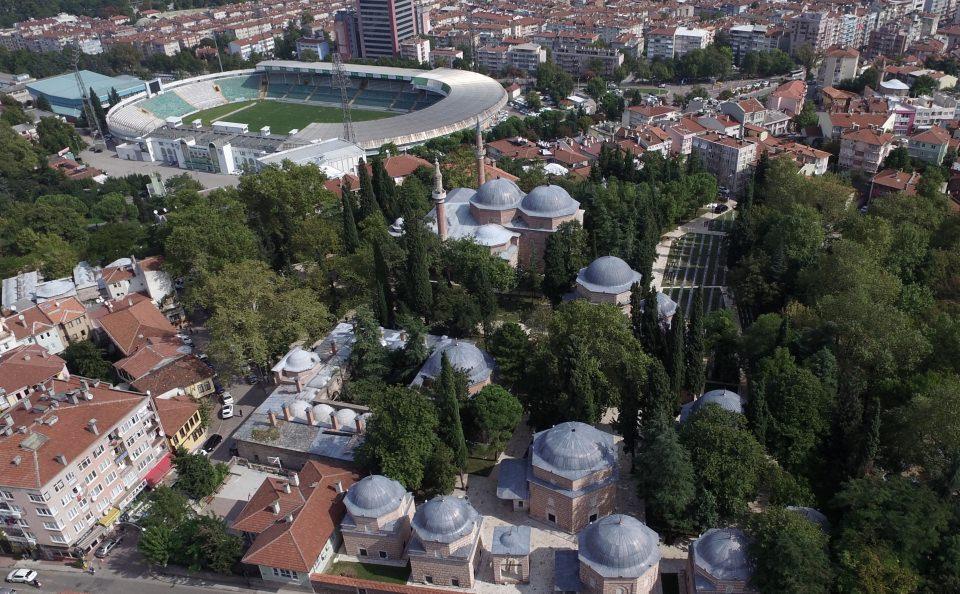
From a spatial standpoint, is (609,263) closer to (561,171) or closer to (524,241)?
(524,241)

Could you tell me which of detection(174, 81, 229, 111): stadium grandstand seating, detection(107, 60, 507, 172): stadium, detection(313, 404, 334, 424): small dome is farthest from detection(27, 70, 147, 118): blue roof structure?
detection(313, 404, 334, 424): small dome

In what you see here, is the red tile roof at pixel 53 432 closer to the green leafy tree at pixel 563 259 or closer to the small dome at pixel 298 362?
the small dome at pixel 298 362

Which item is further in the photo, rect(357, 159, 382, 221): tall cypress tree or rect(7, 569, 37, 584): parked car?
rect(357, 159, 382, 221): tall cypress tree

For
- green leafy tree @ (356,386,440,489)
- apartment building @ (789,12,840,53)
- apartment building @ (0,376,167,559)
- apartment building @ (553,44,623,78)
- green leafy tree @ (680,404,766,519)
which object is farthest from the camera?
apartment building @ (553,44,623,78)

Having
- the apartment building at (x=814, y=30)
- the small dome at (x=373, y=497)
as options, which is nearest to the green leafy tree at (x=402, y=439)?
the small dome at (x=373, y=497)

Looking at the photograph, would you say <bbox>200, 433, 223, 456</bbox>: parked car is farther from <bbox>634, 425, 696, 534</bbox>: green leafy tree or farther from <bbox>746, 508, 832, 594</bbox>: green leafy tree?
<bbox>746, 508, 832, 594</bbox>: green leafy tree

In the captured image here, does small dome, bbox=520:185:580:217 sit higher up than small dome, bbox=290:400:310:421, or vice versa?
small dome, bbox=520:185:580:217
